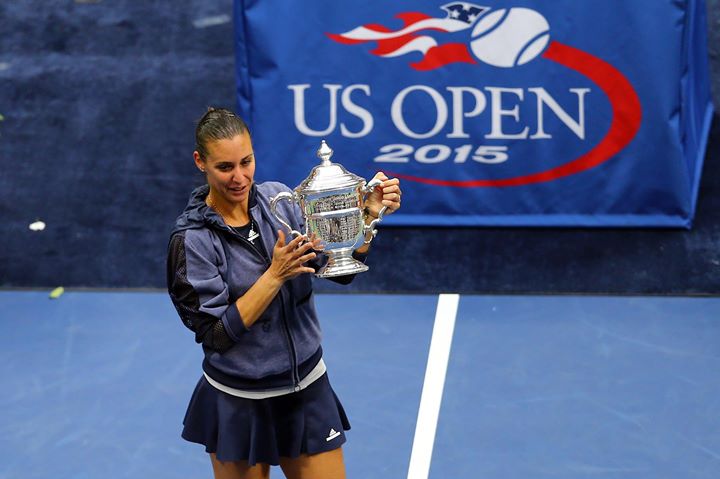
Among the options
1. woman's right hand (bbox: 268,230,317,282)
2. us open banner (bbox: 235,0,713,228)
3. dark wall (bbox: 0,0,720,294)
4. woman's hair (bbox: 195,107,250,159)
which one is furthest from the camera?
dark wall (bbox: 0,0,720,294)

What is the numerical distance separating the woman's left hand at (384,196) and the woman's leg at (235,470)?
87 centimetres

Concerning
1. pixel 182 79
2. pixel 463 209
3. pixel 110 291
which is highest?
pixel 182 79

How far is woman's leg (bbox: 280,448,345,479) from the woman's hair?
3.26 feet

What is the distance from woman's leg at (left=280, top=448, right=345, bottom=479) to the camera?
372cm

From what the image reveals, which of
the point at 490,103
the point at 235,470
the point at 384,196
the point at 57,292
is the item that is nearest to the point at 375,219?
the point at 384,196

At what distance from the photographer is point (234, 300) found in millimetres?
3551

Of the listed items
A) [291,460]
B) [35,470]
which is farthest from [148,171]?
[291,460]

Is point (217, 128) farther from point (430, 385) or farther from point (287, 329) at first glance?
point (430, 385)

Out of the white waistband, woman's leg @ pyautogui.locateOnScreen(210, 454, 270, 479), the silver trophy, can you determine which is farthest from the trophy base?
woman's leg @ pyautogui.locateOnScreen(210, 454, 270, 479)

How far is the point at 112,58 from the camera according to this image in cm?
776

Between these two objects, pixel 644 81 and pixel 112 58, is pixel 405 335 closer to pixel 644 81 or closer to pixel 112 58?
pixel 644 81

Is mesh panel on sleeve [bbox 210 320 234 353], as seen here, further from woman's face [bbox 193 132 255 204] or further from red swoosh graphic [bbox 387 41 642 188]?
red swoosh graphic [bbox 387 41 642 188]

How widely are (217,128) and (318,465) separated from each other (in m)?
1.09

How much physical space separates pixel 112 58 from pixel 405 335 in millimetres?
2712
